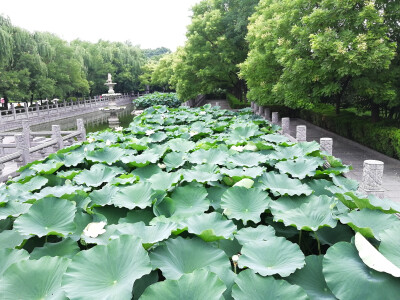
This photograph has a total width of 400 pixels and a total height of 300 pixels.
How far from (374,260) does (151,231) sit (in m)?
1.22

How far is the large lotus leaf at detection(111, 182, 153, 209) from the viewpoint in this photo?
2.41 metres

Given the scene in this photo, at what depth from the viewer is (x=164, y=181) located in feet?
9.45

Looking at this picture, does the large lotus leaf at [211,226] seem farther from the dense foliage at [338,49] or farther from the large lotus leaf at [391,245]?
the dense foliage at [338,49]

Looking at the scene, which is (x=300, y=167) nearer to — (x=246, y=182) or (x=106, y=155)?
(x=246, y=182)

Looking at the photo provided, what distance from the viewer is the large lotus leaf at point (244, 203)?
7.45 ft

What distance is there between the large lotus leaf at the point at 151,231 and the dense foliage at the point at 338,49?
6.69 metres

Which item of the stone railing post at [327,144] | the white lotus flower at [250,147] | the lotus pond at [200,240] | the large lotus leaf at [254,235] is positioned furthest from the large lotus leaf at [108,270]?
the stone railing post at [327,144]

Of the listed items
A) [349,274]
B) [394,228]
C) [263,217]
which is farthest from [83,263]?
[394,228]

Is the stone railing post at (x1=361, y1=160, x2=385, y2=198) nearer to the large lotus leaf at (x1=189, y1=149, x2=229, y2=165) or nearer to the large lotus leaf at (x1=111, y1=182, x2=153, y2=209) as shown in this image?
the large lotus leaf at (x1=189, y1=149, x2=229, y2=165)

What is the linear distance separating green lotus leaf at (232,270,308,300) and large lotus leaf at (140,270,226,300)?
0.11m

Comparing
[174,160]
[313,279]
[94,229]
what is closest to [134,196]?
[94,229]

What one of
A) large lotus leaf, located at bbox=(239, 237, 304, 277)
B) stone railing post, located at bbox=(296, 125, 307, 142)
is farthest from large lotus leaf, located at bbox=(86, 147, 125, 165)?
stone railing post, located at bbox=(296, 125, 307, 142)

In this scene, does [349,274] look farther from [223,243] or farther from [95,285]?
[95,285]

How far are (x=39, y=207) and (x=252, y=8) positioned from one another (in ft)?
54.9
